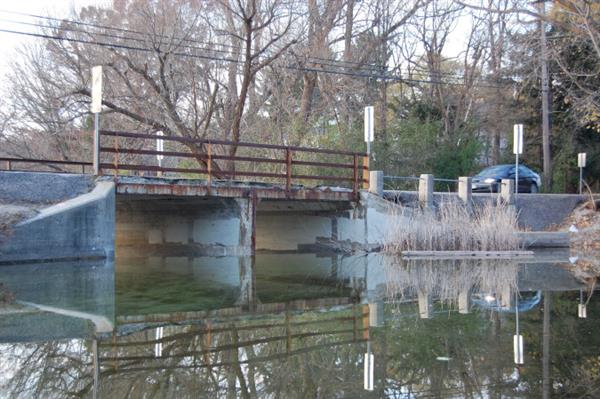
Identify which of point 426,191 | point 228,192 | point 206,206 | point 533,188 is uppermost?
point 533,188

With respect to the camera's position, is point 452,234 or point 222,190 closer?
point 222,190

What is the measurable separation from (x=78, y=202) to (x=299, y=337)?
9276 mm

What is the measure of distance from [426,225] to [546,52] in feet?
30.1

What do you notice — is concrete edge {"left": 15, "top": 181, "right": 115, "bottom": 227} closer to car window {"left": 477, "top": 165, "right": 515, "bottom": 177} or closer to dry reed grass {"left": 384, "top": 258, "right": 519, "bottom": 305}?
dry reed grass {"left": 384, "top": 258, "right": 519, "bottom": 305}

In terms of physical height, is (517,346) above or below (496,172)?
below

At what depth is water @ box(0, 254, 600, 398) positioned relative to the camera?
5.21 m

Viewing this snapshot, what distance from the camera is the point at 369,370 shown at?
5.64 metres

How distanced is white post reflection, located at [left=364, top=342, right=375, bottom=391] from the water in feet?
0.06

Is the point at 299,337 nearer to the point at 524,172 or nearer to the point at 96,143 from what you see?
the point at 96,143

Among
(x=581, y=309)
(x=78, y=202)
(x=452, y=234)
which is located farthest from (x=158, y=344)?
(x=452, y=234)

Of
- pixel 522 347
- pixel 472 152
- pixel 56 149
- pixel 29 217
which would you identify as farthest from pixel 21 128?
pixel 522 347

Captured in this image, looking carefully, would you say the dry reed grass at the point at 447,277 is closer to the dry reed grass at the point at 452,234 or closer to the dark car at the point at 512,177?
the dry reed grass at the point at 452,234

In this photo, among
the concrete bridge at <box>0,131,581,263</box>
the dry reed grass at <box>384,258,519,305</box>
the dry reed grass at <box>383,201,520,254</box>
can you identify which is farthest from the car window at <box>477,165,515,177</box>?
the dry reed grass at <box>384,258,519,305</box>

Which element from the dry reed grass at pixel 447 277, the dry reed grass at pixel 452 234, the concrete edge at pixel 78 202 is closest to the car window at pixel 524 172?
the dry reed grass at pixel 452 234
